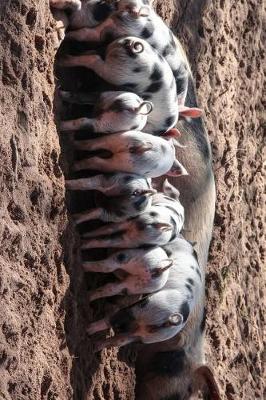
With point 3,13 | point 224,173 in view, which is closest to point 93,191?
point 3,13

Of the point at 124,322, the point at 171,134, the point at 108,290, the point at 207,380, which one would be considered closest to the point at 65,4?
the point at 171,134

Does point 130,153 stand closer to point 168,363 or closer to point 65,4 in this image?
point 65,4

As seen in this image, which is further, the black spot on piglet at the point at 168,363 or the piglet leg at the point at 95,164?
the black spot on piglet at the point at 168,363

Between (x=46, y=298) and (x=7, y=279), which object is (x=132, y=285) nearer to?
(x=46, y=298)

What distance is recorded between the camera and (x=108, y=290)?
3.25m

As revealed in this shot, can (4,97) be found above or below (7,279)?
above

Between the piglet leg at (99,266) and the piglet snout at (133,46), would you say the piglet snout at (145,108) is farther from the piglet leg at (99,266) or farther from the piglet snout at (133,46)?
the piglet leg at (99,266)

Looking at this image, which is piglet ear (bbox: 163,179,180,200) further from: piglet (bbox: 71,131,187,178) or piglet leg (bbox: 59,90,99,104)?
piglet leg (bbox: 59,90,99,104)

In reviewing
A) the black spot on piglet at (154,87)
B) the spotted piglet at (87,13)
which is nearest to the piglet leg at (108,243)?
the black spot on piglet at (154,87)

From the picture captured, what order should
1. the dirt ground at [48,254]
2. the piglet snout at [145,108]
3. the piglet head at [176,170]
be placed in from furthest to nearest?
the piglet head at [176,170], the piglet snout at [145,108], the dirt ground at [48,254]

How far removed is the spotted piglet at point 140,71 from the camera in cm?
313

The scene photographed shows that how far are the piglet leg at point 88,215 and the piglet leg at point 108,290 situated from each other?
0.23 m

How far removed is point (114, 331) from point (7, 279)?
64cm

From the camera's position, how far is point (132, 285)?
127 inches
